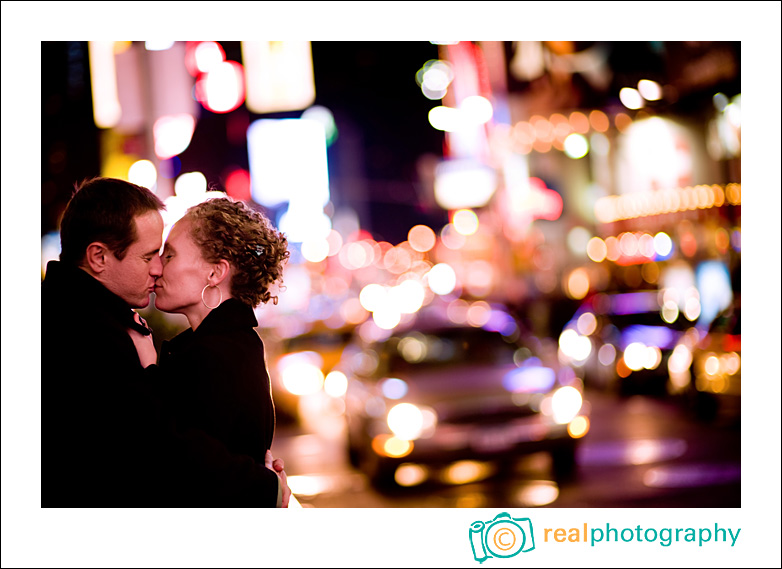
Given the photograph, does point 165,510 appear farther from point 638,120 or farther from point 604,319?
point 638,120

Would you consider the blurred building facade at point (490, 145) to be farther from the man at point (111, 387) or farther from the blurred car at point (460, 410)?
the blurred car at point (460, 410)

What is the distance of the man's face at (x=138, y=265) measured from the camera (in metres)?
3.14

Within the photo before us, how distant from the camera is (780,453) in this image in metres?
5.40

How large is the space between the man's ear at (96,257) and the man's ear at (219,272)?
1.34 feet

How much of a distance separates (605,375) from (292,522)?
33.1 ft

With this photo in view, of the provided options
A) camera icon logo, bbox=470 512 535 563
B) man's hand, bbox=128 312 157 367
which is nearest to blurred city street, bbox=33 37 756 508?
man's hand, bbox=128 312 157 367

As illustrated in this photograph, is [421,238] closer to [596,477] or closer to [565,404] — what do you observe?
[596,477]

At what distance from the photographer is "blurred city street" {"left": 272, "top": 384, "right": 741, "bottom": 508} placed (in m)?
7.05

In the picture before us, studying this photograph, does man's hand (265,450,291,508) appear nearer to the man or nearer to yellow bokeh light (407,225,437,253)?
the man

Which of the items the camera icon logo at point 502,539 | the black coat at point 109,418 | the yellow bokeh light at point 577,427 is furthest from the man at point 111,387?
the yellow bokeh light at point 577,427

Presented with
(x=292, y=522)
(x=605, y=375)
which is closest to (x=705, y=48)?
(x=605, y=375)

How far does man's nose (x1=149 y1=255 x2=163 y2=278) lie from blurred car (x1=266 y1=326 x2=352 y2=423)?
8.58 meters

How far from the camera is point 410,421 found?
289 inches

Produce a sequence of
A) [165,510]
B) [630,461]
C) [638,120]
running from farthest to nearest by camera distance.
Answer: [638,120], [630,461], [165,510]
